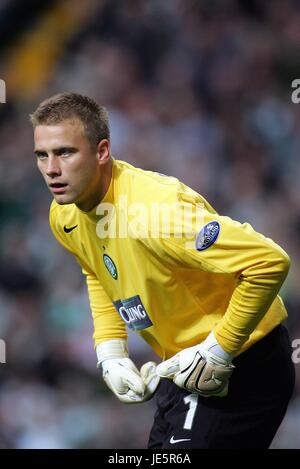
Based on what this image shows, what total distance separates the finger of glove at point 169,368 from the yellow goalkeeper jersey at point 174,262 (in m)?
0.14

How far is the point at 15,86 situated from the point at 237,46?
156 centimetres

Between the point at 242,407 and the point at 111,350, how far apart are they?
2.01 ft

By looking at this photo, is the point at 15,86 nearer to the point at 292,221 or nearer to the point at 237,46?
the point at 237,46

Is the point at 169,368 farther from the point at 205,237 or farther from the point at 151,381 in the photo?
Result: the point at 205,237

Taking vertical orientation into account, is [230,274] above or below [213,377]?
above

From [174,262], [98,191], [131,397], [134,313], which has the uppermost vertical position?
[98,191]

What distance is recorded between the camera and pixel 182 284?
2.97 metres

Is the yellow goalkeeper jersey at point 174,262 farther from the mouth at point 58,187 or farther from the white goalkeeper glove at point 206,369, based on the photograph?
the mouth at point 58,187

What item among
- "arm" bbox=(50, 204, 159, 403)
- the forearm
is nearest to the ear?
"arm" bbox=(50, 204, 159, 403)

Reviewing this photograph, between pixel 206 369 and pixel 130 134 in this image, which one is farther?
pixel 130 134

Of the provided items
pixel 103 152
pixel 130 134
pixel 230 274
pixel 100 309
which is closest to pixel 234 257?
pixel 230 274

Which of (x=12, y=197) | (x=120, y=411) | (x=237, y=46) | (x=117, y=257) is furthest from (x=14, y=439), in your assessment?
(x=237, y=46)

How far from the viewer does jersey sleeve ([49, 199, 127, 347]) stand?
3.41 meters

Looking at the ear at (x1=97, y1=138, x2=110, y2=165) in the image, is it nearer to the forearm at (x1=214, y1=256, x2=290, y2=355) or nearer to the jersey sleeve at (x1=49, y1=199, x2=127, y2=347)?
the jersey sleeve at (x1=49, y1=199, x2=127, y2=347)
